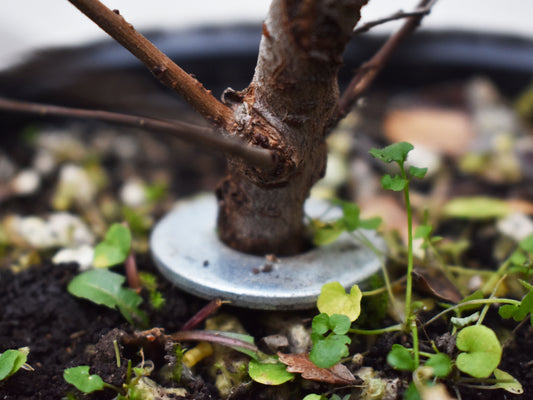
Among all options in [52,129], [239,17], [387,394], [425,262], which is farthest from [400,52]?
[387,394]

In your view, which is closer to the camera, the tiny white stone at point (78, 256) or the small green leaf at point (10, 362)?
the small green leaf at point (10, 362)

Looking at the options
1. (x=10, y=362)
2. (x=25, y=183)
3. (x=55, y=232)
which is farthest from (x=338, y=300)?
(x=25, y=183)

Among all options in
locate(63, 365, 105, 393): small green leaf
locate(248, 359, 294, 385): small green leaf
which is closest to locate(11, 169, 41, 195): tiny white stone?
locate(63, 365, 105, 393): small green leaf

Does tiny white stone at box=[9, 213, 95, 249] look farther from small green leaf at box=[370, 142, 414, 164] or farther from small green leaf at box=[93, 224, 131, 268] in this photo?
small green leaf at box=[370, 142, 414, 164]

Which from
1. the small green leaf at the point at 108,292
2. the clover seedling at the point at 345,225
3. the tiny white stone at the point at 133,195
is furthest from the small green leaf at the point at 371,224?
the tiny white stone at the point at 133,195

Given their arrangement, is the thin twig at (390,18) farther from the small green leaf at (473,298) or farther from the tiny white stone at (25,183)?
the tiny white stone at (25,183)

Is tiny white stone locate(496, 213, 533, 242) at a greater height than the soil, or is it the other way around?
Result: tiny white stone locate(496, 213, 533, 242)
